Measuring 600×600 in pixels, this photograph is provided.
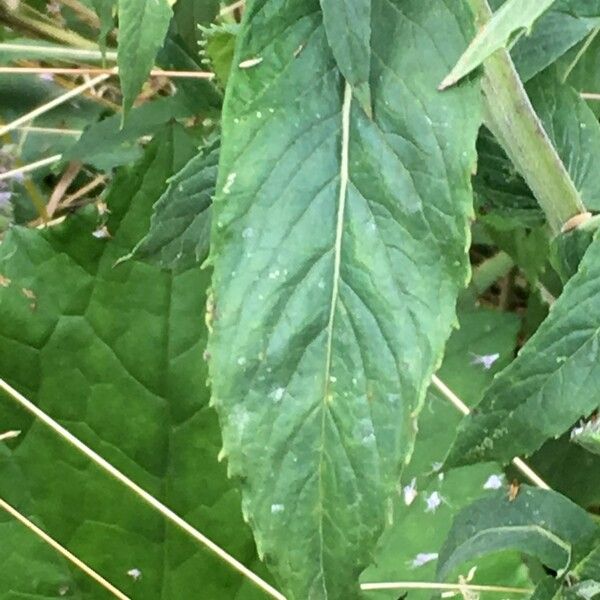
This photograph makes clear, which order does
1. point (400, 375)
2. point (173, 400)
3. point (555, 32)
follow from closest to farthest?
point (400, 375)
point (555, 32)
point (173, 400)

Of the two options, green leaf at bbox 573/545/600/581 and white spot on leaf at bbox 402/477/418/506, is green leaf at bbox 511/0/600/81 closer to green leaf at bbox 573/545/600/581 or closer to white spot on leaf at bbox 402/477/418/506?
green leaf at bbox 573/545/600/581

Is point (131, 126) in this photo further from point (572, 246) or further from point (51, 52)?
point (572, 246)

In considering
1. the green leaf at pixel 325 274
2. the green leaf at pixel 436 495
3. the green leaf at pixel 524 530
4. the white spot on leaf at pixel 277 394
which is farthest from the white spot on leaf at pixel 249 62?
the green leaf at pixel 436 495

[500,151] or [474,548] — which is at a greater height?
[500,151]

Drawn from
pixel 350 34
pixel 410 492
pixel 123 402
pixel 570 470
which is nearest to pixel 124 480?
pixel 123 402

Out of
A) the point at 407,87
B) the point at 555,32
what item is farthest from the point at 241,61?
the point at 555,32

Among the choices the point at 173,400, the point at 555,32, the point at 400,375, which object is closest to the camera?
the point at 400,375

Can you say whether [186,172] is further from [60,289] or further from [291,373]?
[60,289]
